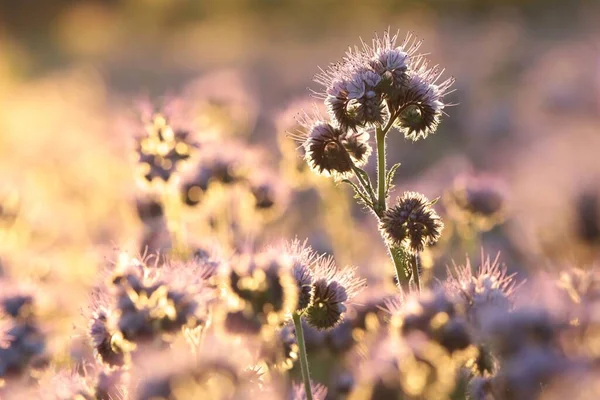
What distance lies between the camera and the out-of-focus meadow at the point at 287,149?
346 inches

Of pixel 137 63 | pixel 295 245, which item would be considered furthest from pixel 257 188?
pixel 137 63

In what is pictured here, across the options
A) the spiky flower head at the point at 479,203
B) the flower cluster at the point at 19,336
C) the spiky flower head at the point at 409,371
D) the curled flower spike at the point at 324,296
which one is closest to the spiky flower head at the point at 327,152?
the curled flower spike at the point at 324,296

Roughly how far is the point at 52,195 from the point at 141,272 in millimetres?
9405

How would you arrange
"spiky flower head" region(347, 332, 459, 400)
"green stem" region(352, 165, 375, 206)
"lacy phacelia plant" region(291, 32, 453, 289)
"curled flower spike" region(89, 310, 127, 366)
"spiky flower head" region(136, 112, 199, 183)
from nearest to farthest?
"spiky flower head" region(347, 332, 459, 400) < "curled flower spike" region(89, 310, 127, 366) < "lacy phacelia plant" region(291, 32, 453, 289) < "green stem" region(352, 165, 375, 206) < "spiky flower head" region(136, 112, 199, 183)

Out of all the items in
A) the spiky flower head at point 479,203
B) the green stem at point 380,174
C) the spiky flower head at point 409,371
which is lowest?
the spiky flower head at point 409,371

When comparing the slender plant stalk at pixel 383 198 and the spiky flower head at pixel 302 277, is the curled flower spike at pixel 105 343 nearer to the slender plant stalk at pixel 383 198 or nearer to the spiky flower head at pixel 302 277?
the spiky flower head at pixel 302 277

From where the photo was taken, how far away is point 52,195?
1389 cm

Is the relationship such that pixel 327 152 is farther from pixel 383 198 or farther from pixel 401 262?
pixel 401 262

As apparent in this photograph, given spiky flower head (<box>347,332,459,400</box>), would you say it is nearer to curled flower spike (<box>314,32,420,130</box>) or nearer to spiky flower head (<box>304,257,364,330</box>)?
spiky flower head (<box>304,257,364,330</box>)

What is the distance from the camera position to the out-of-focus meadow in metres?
8.80

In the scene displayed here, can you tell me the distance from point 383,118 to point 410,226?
639mm

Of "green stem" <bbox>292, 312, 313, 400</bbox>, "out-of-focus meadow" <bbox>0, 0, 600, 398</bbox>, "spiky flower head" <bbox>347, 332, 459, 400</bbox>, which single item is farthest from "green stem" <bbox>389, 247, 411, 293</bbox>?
"out-of-focus meadow" <bbox>0, 0, 600, 398</bbox>

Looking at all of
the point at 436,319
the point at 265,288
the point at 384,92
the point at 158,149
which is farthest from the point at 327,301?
the point at 158,149

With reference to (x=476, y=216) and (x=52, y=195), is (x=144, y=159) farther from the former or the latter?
(x=52, y=195)
